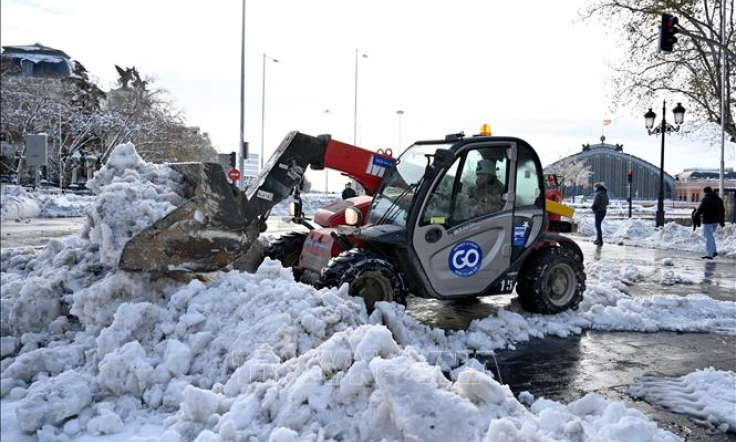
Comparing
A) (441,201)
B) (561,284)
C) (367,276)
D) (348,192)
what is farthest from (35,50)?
(348,192)

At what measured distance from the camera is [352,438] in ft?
10.4

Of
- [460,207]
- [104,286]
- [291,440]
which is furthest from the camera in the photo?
[460,207]

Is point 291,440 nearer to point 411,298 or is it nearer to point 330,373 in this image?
point 330,373

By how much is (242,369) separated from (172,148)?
33869 millimetres

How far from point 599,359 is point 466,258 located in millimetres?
1632

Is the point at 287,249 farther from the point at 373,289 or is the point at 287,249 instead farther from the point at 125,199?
the point at 125,199

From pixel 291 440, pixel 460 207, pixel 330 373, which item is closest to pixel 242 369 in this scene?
pixel 330 373

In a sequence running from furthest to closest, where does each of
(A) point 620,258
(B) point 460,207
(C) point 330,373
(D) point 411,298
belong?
(A) point 620,258 < (D) point 411,298 < (B) point 460,207 < (C) point 330,373

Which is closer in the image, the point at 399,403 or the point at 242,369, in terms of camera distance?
the point at 399,403

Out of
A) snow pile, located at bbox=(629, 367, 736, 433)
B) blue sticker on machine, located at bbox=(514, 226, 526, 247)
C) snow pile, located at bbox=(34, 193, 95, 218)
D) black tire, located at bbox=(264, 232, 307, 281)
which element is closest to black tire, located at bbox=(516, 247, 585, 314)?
blue sticker on machine, located at bbox=(514, 226, 526, 247)

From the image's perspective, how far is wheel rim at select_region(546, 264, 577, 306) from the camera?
7.28 meters

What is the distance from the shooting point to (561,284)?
7355 mm

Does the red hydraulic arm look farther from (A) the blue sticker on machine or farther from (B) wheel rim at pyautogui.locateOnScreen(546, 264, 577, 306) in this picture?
(B) wheel rim at pyautogui.locateOnScreen(546, 264, 577, 306)

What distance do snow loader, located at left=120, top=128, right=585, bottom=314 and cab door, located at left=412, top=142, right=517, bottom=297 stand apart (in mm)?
11
